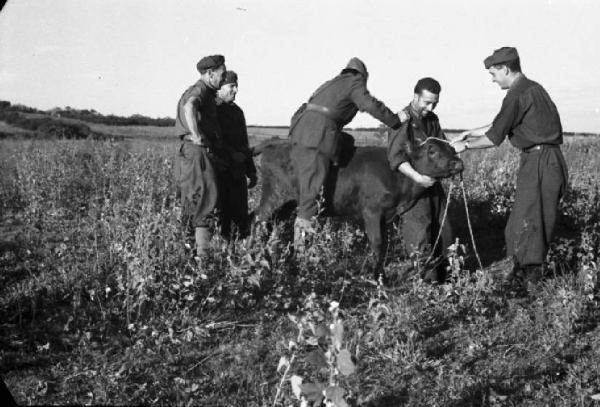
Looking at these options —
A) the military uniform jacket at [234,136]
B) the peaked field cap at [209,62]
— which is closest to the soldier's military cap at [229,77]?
the military uniform jacket at [234,136]

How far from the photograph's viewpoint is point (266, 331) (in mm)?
4508

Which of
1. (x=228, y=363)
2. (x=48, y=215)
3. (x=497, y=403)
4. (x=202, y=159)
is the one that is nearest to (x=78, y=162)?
(x=48, y=215)

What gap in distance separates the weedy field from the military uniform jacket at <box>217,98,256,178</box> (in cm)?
108

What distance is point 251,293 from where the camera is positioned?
187 inches

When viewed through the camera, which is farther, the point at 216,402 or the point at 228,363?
the point at 228,363

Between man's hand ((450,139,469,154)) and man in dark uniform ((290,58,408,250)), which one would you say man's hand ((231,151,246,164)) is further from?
man's hand ((450,139,469,154))

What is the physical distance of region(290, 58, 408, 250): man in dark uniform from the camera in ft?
19.3

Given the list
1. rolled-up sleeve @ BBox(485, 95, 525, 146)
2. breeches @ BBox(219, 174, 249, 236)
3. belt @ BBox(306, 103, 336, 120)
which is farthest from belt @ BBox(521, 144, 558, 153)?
breeches @ BBox(219, 174, 249, 236)

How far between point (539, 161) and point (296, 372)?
342 centimetres

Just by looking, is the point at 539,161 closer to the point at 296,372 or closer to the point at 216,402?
the point at 296,372

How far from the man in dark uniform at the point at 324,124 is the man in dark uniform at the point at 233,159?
104cm

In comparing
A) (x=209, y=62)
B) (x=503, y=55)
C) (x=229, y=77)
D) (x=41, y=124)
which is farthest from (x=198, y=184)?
(x=41, y=124)

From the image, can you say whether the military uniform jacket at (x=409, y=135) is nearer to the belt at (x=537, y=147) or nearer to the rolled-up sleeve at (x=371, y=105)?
the rolled-up sleeve at (x=371, y=105)

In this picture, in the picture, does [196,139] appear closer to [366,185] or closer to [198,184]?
[198,184]
